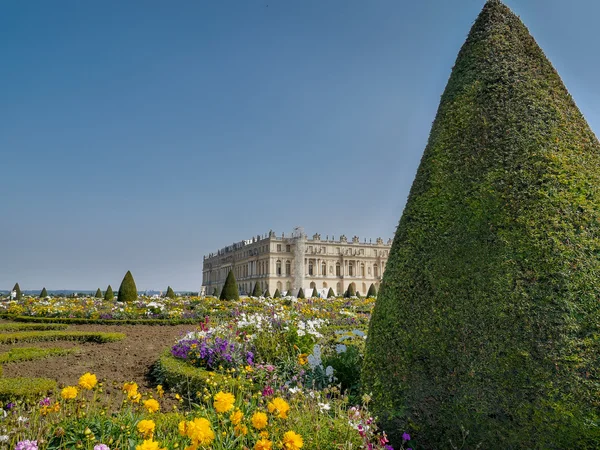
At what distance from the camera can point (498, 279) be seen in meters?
3.12

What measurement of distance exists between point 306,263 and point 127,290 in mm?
50222

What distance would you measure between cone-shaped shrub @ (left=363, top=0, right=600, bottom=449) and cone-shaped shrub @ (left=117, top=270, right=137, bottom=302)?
58.6ft

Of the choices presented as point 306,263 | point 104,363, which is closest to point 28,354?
point 104,363

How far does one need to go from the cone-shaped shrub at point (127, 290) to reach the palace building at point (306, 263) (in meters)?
44.4

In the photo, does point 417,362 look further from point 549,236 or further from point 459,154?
point 459,154

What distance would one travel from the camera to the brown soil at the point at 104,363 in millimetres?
6241

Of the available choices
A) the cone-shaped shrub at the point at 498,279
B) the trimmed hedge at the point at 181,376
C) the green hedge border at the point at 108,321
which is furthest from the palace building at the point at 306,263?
the cone-shaped shrub at the point at 498,279

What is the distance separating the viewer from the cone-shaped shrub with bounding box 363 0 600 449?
2.84 metres

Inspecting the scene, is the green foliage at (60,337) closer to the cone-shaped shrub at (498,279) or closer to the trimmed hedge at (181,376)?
the trimmed hedge at (181,376)

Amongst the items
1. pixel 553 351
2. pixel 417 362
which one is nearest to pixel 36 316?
pixel 417 362

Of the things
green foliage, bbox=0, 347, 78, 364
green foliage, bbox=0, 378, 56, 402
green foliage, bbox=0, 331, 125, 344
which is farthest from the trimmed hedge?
green foliage, bbox=0, 331, 125, 344

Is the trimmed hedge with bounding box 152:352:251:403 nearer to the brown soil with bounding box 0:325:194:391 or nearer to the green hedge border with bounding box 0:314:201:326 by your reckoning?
the brown soil with bounding box 0:325:194:391

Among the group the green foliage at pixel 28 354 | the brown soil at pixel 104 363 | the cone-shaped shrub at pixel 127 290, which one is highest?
the cone-shaped shrub at pixel 127 290

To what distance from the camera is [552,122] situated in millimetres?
3574
